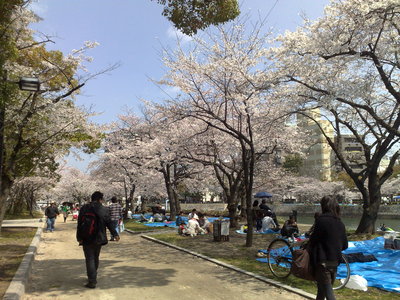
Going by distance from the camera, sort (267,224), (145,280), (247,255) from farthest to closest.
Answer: (267,224), (247,255), (145,280)

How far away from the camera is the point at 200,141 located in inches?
754

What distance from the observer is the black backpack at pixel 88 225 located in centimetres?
610

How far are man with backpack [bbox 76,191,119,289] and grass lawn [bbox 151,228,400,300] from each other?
343 cm

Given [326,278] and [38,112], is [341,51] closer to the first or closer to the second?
[326,278]

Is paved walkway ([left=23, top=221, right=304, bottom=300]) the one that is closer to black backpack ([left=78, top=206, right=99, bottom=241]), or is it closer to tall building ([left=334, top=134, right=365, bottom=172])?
black backpack ([left=78, top=206, right=99, bottom=241])

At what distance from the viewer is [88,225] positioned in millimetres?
6129

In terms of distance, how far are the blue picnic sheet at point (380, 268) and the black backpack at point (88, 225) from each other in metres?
4.51

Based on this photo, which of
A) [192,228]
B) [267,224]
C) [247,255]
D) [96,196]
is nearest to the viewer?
[96,196]

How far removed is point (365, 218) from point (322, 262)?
10.6 meters

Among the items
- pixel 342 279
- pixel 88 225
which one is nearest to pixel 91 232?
pixel 88 225

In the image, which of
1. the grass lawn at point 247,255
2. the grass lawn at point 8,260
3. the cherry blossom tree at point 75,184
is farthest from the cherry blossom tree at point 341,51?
the cherry blossom tree at point 75,184

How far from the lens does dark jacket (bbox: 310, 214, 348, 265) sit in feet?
13.7

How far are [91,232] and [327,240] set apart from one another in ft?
13.4

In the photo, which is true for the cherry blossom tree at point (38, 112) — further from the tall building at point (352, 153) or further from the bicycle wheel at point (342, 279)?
the tall building at point (352, 153)
